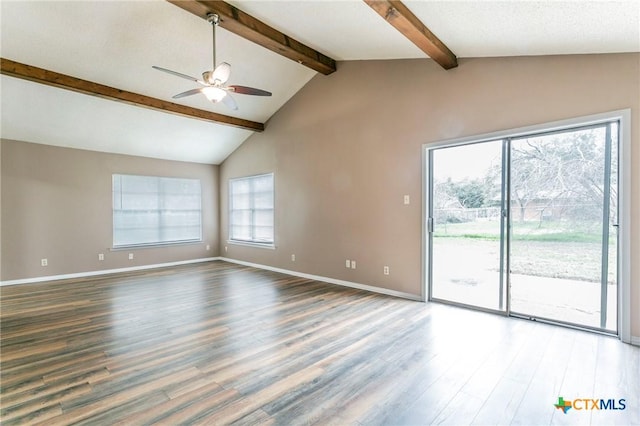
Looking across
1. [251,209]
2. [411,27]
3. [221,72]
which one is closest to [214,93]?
[221,72]

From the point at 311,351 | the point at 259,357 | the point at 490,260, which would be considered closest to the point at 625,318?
the point at 490,260

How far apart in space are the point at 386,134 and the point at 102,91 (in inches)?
168

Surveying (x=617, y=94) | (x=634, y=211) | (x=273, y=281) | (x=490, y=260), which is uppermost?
(x=617, y=94)

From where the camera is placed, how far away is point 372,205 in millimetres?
4785

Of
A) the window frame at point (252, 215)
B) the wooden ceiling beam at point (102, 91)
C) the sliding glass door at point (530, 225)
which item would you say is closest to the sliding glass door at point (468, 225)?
the sliding glass door at point (530, 225)

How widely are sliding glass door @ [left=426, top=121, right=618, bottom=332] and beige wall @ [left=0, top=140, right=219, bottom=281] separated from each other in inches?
246

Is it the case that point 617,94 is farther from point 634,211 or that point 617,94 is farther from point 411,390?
point 411,390

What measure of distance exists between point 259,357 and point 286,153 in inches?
170

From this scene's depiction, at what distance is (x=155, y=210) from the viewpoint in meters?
7.11

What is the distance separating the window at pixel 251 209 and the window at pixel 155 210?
2.92 feet

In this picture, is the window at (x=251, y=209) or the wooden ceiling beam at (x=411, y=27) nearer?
the wooden ceiling beam at (x=411, y=27)

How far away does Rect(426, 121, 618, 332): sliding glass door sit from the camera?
121 inches

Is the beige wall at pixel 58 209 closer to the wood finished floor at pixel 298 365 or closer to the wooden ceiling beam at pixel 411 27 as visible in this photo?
the wood finished floor at pixel 298 365

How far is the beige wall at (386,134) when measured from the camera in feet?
10.1
